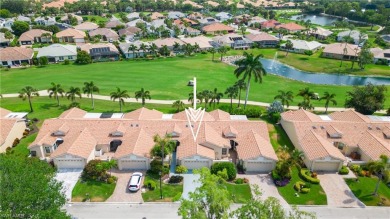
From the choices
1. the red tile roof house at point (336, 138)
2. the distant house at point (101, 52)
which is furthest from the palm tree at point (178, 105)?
the distant house at point (101, 52)

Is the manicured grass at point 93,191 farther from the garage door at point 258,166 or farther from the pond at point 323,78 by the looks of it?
the pond at point 323,78

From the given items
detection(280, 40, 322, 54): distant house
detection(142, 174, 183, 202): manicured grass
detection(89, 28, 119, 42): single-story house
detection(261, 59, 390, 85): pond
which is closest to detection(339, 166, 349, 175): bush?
detection(142, 174, 183, 202): manicured grass

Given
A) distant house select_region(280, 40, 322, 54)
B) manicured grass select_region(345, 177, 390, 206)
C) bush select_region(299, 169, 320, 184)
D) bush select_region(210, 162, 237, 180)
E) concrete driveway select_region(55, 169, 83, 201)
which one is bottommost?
→ concrete driveway select_region(55, 169, 83, 201)

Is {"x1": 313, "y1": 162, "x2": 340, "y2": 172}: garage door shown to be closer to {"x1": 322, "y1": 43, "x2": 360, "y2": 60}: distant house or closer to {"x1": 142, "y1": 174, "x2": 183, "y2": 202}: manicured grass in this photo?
{"x1": 142, "y1": 174, "x2": 183, "y2": 202}: manicured grass

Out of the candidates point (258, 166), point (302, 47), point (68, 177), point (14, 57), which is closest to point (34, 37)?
point (14, 57)

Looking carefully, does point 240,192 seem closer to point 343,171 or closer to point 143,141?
point 343,171
